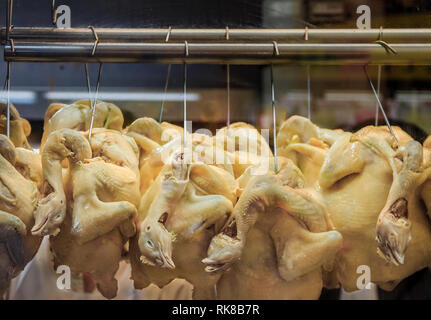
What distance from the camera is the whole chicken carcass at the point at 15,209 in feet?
3.11

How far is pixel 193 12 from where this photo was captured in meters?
1.29

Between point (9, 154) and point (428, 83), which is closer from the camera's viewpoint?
point (9, 154)

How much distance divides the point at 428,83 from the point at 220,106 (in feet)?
1.61

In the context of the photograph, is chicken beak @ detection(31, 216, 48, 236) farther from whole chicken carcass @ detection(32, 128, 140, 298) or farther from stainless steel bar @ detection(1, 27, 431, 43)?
stainless steel bar @ detection(1, 27, 431, 43)

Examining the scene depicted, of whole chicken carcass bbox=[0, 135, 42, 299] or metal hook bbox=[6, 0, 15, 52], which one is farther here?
metal hook bbox=[6, 0, 15, 52]

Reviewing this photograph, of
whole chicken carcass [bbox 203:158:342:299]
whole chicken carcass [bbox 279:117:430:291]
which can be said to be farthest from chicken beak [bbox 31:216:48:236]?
whole chicken carcass [bbox 279:117:430:291]

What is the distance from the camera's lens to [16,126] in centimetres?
110

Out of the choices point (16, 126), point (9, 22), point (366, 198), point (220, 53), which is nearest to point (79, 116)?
point (16, 126)

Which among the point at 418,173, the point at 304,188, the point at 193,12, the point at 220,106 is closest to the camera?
the point at 418,173

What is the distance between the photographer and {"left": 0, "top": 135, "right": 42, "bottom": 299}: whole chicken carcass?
0.95m

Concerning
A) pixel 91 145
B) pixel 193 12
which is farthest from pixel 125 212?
pixel 193 12

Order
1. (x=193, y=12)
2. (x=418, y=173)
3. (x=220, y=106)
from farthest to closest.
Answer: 1. (x=193, y=12)
2. (x=220, y=106)
3. (x=418, y=173)

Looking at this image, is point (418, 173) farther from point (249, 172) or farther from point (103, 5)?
point (103, 5)
